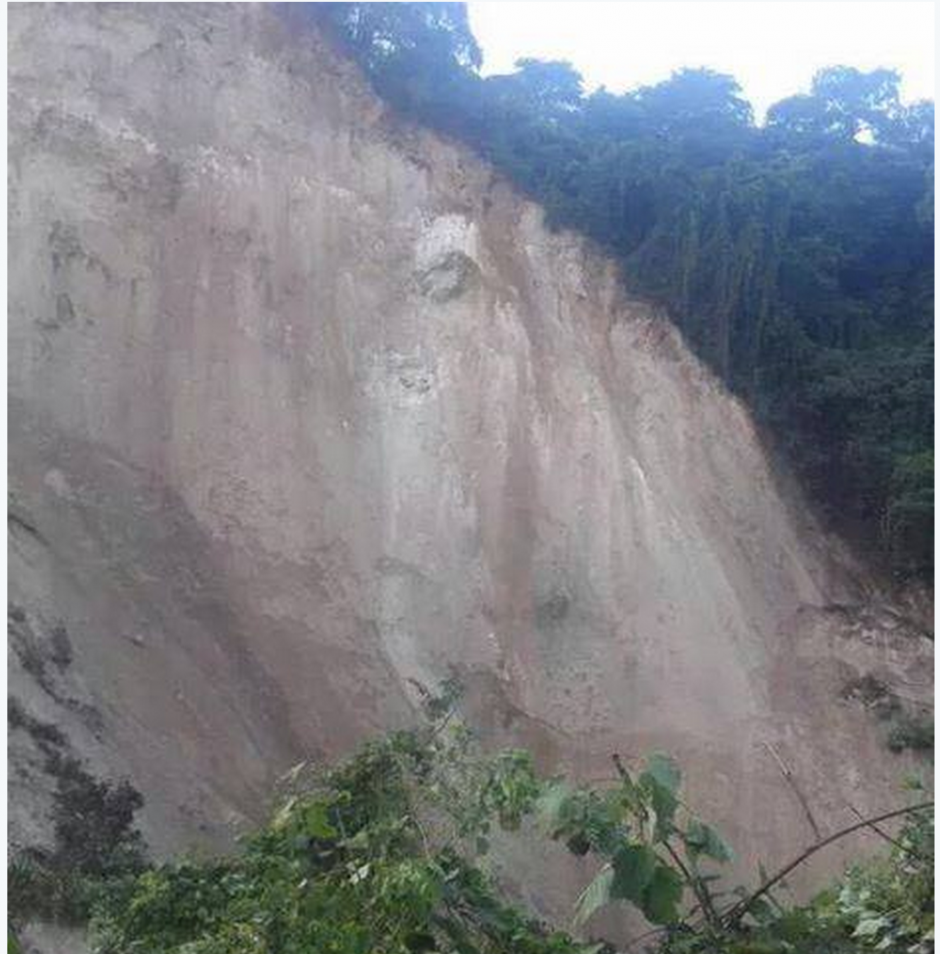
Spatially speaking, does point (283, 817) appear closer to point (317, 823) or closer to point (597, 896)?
point (317, 823)

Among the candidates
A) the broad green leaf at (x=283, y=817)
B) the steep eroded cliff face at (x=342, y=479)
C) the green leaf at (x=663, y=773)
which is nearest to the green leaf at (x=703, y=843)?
the green leaf at (x=663, y=773)

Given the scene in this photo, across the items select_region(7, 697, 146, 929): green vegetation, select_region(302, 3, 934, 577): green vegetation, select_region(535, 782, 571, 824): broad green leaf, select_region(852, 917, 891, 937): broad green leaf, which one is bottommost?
select_region(7, 697, 146, 929): green vegetation

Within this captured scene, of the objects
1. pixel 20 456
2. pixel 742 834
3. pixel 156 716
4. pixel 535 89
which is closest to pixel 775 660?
pixel 742 834

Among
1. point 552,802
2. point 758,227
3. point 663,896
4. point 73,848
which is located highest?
point 758,227

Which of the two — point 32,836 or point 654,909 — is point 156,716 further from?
point 654,909

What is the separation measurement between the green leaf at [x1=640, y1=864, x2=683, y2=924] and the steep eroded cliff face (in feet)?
18.1

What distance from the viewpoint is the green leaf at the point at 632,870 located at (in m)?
4.81

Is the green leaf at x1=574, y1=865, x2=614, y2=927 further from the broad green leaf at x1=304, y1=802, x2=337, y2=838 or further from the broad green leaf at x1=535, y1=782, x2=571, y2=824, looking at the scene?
the broad green leaf at x1=304, y1=802, x2=337, y2=838

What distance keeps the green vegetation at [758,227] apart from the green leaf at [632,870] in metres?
9.29

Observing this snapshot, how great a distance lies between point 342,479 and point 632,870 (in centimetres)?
927

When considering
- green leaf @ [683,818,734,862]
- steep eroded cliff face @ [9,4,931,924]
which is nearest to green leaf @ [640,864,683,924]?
green leaf @ [683,818,734,862]

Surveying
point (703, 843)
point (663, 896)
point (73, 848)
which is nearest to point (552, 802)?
point (663, 896)

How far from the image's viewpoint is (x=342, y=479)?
13781 mm

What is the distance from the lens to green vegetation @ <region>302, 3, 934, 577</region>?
554 inches
